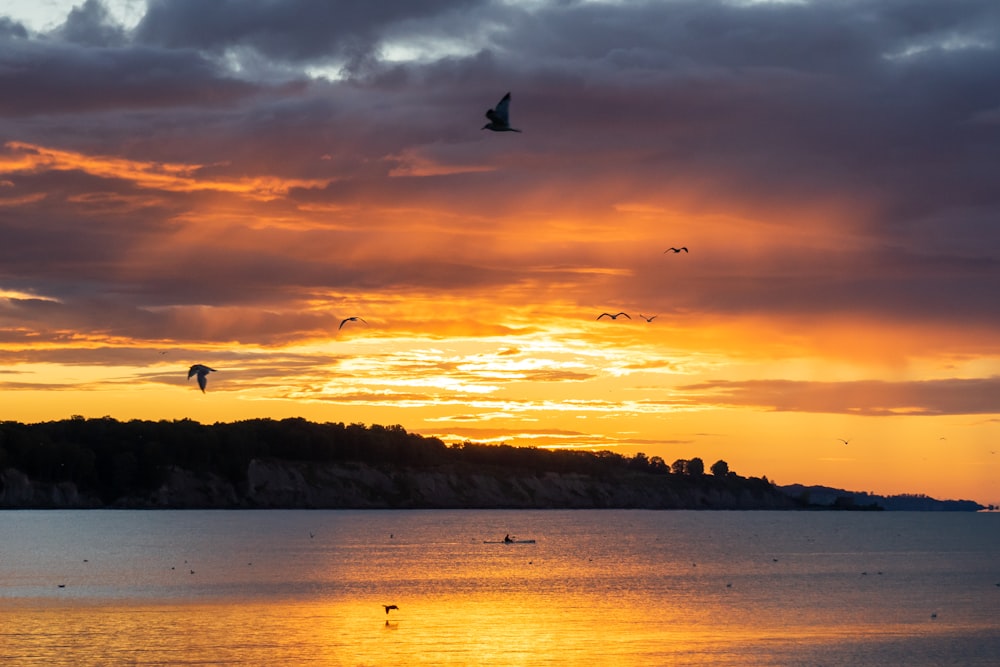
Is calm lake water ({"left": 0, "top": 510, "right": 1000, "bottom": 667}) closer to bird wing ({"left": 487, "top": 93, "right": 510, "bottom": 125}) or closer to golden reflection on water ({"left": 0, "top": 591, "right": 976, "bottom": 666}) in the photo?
golden reflection on water ({"left": 0, "top": 591, "right": 976, "bottom": 666})

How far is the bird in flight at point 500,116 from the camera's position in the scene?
153 ft

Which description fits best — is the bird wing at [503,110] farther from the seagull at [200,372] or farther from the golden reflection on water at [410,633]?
the golden reflection on water at [410,633]

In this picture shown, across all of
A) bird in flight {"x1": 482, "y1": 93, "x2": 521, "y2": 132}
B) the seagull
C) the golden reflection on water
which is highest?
bird in flight {"x1": 482, "y1": 93, "x2": 521, "y2": 132}

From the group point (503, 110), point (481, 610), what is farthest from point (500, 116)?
point (481, 610)

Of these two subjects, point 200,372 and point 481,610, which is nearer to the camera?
point 200,372

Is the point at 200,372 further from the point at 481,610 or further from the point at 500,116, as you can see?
the point at 481,610

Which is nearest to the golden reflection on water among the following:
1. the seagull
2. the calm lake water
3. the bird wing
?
the calm lake water

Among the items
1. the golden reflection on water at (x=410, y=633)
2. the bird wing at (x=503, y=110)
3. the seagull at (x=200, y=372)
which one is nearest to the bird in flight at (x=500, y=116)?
the bird wing at (x=503, y=110)

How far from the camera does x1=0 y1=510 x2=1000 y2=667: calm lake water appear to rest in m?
70.2

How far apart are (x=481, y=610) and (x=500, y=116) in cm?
Answer: 5505

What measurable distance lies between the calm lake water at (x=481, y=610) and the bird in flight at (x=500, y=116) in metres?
31.3

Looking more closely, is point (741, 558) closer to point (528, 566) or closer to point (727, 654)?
point (528, 566)

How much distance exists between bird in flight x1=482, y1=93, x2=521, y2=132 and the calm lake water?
31345 mm

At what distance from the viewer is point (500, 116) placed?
4716cm
